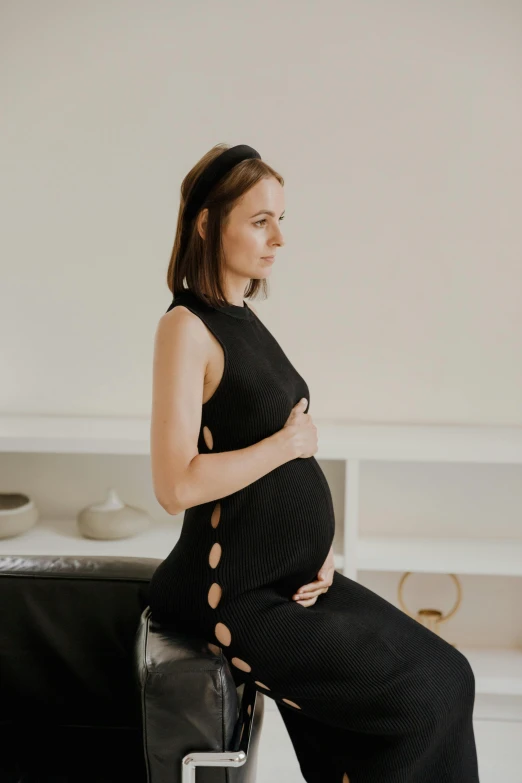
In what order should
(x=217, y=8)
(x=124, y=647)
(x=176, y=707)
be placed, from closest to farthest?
(x=176, y=707) → (x=124, y=647) → (x=217, y=8)

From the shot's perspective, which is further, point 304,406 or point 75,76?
point 75,76

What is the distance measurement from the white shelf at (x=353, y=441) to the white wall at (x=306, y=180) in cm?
16

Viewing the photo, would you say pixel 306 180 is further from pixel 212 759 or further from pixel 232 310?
pixel 212 759

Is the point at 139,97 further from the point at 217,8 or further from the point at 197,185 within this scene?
the point at 197,185

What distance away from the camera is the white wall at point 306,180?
2619 millimetres

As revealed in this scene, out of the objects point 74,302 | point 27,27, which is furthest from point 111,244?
point 27,27

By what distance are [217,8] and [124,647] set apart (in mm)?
2020

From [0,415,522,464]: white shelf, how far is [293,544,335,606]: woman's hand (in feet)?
2.49

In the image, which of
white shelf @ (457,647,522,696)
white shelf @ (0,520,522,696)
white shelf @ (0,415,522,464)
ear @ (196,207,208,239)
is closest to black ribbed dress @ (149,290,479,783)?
ear @ (196,207,208,239)

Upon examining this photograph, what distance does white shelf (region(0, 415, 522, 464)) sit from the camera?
2373 mm

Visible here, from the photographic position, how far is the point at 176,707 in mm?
1318

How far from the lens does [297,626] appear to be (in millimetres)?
1407

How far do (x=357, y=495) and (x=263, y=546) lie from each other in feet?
3.39

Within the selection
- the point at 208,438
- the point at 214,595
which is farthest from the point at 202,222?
the point at 214,595
